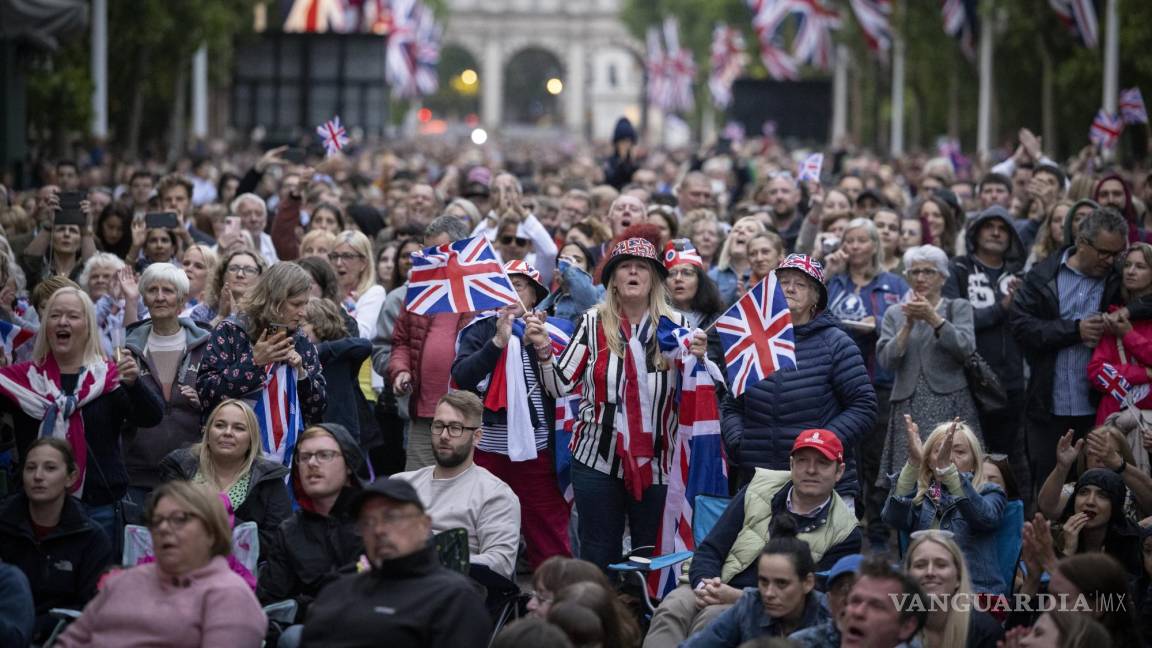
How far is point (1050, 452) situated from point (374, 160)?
2384 cm

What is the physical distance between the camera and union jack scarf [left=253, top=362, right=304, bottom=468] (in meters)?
9.52

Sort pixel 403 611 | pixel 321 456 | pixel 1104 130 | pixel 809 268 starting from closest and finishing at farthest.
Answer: pixel 403 611 < pixel 321 456 < pixel 809 268 < pixel 1104 130

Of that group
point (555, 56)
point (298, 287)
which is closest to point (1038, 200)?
point (298, 287)

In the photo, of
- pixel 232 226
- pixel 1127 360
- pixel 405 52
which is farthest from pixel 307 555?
pixel 405 52

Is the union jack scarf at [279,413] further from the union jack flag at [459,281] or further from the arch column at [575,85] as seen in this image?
the arch column at [575,85]

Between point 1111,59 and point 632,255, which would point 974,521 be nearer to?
point 632,255

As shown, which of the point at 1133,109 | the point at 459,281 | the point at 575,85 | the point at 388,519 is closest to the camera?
the point at 388,519

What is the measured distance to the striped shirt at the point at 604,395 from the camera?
9.55 m

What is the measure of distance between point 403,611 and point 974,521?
311cm

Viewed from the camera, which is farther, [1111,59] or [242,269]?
[1111,59]

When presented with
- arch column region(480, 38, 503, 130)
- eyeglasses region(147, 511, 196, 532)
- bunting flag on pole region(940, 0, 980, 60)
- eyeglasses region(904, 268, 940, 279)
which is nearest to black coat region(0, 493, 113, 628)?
eyeglasses region(147, 511, 196, 532)

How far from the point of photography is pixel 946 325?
10953 millimetres

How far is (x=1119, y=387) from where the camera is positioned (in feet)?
35.6

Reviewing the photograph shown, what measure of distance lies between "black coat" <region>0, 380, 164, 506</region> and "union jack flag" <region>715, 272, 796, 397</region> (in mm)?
2847
